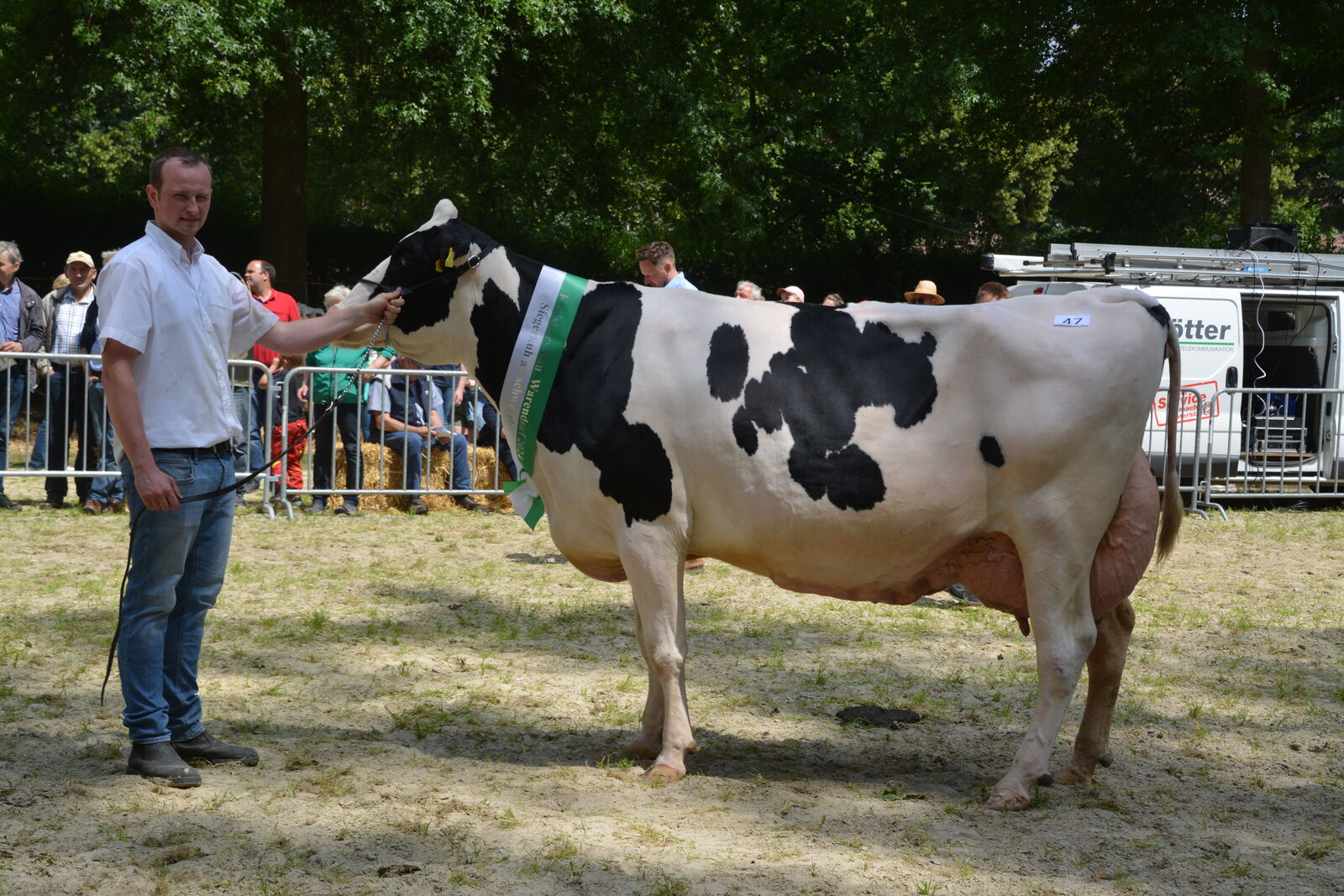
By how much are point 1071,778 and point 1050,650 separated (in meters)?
0.64

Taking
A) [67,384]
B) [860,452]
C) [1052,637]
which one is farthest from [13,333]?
[1052,637]

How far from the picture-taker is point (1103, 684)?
528cm

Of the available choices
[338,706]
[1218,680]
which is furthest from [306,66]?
[1218,680]

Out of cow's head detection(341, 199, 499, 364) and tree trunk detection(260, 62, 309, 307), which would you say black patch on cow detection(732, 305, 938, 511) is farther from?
tree trunk detection(260, 62, 309, 307)

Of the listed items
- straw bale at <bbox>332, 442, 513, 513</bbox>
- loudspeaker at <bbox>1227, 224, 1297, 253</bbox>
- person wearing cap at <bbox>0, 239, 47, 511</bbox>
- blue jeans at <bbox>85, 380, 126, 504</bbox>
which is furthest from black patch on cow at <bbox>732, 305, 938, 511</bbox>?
loudspeaker at <bbox>1227, 224, 1297, 253</bbox>

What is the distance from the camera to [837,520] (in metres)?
4.87

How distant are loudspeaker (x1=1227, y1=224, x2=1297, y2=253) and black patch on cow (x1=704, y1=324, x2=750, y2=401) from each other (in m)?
14.2

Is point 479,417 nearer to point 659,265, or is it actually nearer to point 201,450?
point 659,265

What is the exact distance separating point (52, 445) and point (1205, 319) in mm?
12290

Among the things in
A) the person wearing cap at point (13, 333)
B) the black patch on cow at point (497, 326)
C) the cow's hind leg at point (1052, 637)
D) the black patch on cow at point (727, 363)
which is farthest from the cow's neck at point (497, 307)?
the person wearing cap at point (13, 333)

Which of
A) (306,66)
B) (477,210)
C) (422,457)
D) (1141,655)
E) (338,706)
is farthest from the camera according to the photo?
(477,210)

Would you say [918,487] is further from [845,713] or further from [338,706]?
[338,706]

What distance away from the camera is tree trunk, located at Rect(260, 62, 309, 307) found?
66.7 ft

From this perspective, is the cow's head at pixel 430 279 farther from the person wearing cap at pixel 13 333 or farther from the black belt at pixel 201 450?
the person wearing cap at pixel 13 333
